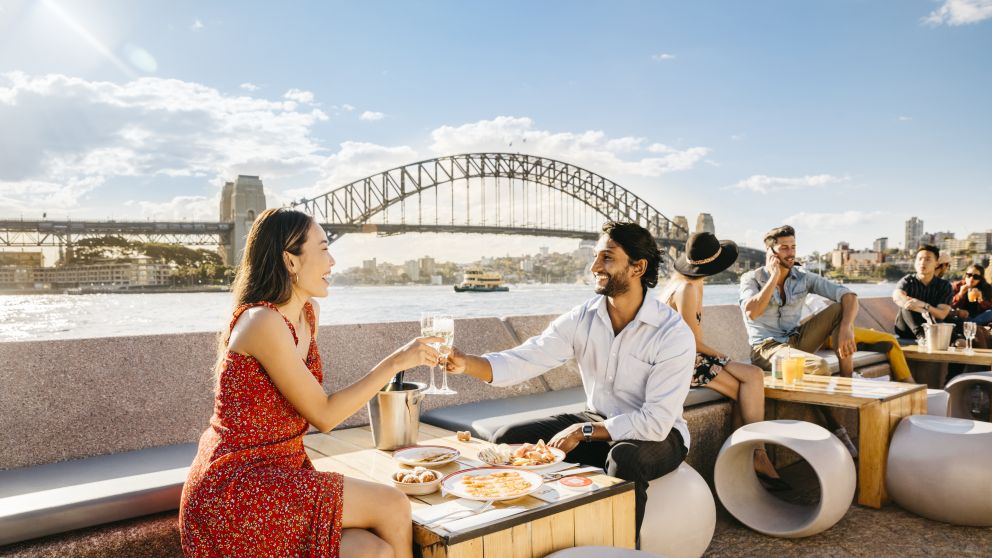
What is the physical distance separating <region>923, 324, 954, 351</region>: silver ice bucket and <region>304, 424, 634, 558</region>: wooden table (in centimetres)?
354

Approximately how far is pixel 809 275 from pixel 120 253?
680 inches

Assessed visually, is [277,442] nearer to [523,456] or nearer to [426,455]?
[426,455]

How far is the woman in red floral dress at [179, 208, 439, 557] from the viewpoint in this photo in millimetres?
1270

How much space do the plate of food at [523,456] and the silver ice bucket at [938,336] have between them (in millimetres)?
3545

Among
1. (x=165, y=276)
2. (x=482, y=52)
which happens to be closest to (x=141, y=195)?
(x=165, y=276)

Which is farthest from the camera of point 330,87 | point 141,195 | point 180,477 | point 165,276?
point 141,195

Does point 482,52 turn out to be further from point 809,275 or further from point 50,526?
point 50,526

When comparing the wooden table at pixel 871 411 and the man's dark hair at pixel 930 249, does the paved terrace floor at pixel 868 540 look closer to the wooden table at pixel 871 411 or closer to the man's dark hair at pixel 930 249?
the wooden table at pixel 871 411

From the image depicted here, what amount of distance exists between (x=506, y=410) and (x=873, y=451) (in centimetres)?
147

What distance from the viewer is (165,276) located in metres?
18.3

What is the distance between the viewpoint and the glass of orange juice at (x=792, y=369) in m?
2.89

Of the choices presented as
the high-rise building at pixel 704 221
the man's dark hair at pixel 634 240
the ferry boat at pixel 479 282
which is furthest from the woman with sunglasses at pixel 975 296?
the high-rise building at pixel 704 221

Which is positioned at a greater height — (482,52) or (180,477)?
(482,52)

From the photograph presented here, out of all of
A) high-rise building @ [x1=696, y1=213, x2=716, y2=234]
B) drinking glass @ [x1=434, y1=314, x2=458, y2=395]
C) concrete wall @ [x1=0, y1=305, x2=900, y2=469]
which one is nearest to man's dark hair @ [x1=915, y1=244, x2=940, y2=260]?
concrete wall @ [x1=0, y1=305, x2=900, y2=469]
